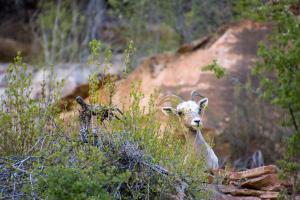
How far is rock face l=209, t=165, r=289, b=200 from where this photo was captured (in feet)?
27.3

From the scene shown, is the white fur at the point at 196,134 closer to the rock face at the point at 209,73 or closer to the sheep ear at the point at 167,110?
the sheep ear at the point at 167,110

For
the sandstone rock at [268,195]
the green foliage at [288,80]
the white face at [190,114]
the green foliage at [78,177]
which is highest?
the green foliage at [288,80]

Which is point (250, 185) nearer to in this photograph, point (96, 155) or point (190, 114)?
point (190, 114)

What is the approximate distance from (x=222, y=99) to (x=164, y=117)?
515 centimetres

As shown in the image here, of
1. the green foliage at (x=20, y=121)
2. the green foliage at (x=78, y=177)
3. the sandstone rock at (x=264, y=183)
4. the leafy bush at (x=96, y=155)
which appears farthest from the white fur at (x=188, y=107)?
the green foliage at (x=78, y=177)

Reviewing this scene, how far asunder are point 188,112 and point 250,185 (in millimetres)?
1230

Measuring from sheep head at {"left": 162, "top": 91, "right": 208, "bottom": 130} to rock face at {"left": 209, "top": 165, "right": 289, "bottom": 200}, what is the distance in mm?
757

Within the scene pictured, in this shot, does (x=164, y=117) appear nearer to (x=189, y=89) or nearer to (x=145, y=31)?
(x=189, y=89)

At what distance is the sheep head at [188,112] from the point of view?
9.14m

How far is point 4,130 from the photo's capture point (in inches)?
295

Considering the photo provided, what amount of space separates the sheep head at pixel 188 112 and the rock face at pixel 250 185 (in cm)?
76

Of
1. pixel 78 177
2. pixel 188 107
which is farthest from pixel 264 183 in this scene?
pixel 78 177

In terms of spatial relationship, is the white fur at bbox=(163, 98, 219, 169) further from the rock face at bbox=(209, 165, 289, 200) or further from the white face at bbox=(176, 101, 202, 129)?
the rock face at bbox=(209, 165, 289, 200)

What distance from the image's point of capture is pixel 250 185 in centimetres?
870
